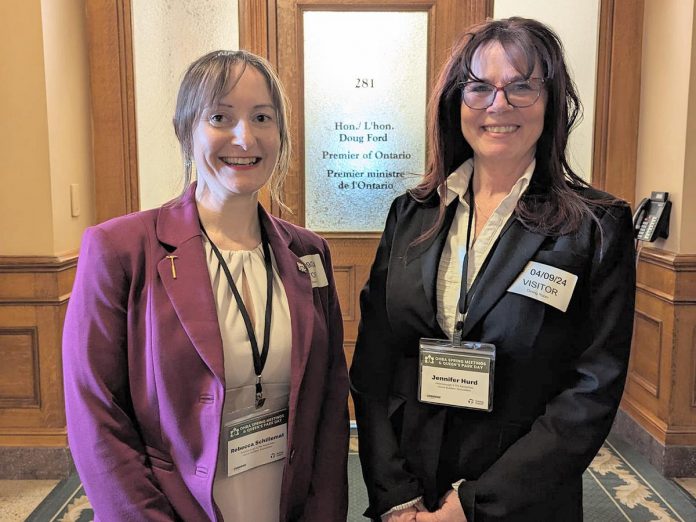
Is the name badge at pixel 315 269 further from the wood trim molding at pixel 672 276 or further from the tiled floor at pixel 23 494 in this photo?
the wood trim molding at pixel 672 276

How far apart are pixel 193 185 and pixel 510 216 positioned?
0.68m

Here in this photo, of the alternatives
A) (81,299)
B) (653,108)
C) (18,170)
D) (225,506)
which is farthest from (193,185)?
(653,108)

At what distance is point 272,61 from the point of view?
10.9 feet

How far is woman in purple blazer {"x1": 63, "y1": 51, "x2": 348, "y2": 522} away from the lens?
120 cm

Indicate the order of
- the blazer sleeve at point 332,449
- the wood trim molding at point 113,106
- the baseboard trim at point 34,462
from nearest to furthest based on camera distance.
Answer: the blazer sleeve at point 332,449 → the baseboard trim at point 34,462 → the wood trim molding at point 113,106

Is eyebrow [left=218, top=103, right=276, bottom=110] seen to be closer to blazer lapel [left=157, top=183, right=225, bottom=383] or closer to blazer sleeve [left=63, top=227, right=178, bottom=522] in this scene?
blazer lapel [left=157, top=183, right=225, bottom=383]

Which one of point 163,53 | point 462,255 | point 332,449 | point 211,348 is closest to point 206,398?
point 211,348

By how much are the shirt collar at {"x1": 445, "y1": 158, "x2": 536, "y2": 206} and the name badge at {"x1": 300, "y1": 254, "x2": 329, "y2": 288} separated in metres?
0.32

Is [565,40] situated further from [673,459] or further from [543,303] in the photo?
[543,303]

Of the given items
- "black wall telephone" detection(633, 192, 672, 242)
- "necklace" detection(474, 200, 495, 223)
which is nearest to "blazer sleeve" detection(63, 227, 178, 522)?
"necklace" detection(474, 200, 495, 223)

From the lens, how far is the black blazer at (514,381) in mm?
1233

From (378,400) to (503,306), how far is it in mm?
352

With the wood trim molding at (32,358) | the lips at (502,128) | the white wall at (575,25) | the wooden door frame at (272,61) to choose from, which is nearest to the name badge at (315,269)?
the lips at (502,128)

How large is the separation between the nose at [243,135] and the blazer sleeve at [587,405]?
71 centimetres
